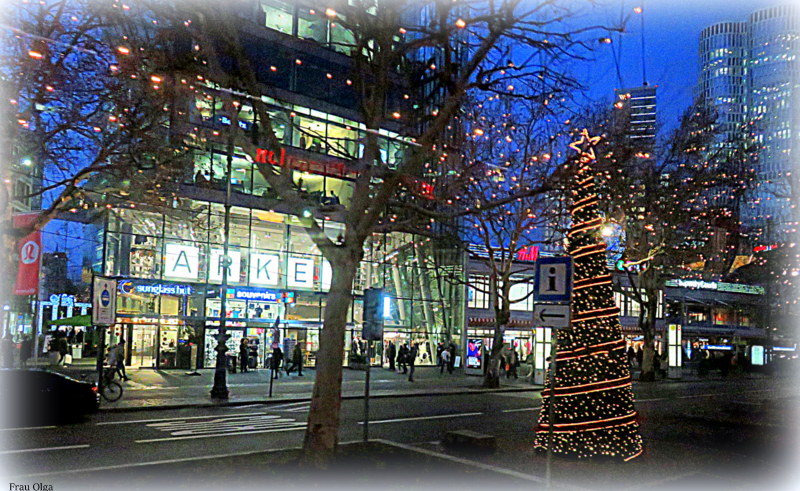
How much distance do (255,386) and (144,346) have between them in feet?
32.3

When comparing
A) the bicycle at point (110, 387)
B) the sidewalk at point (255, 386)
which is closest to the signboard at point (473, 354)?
the sidewalk at point (255, 386)

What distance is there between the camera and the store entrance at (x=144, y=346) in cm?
3266

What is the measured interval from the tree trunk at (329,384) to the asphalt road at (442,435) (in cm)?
235

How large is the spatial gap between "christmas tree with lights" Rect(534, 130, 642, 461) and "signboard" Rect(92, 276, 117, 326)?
1376 centimetres

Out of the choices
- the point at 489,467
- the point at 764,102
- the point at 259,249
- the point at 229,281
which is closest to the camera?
the point at 489,467

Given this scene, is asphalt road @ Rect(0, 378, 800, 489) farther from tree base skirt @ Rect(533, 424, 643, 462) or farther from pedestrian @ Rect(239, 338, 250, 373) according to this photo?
pedestrian @ Rect(239, 338, 250, 373)

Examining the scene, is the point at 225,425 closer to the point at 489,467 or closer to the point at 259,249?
the point at 489,467

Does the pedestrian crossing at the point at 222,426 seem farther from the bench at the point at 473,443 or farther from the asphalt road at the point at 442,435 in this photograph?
the bench at the point at 473,443

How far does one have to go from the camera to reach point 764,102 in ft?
185

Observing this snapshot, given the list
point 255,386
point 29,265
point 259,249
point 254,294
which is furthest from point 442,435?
point 259,249

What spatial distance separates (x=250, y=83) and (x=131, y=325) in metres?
25.1

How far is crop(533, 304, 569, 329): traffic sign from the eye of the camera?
8500 millimetres

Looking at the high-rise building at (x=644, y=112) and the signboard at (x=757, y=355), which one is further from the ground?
the high-rise building at (x=644, y=112)

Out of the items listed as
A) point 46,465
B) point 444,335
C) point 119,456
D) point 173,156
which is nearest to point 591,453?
point 119,456
